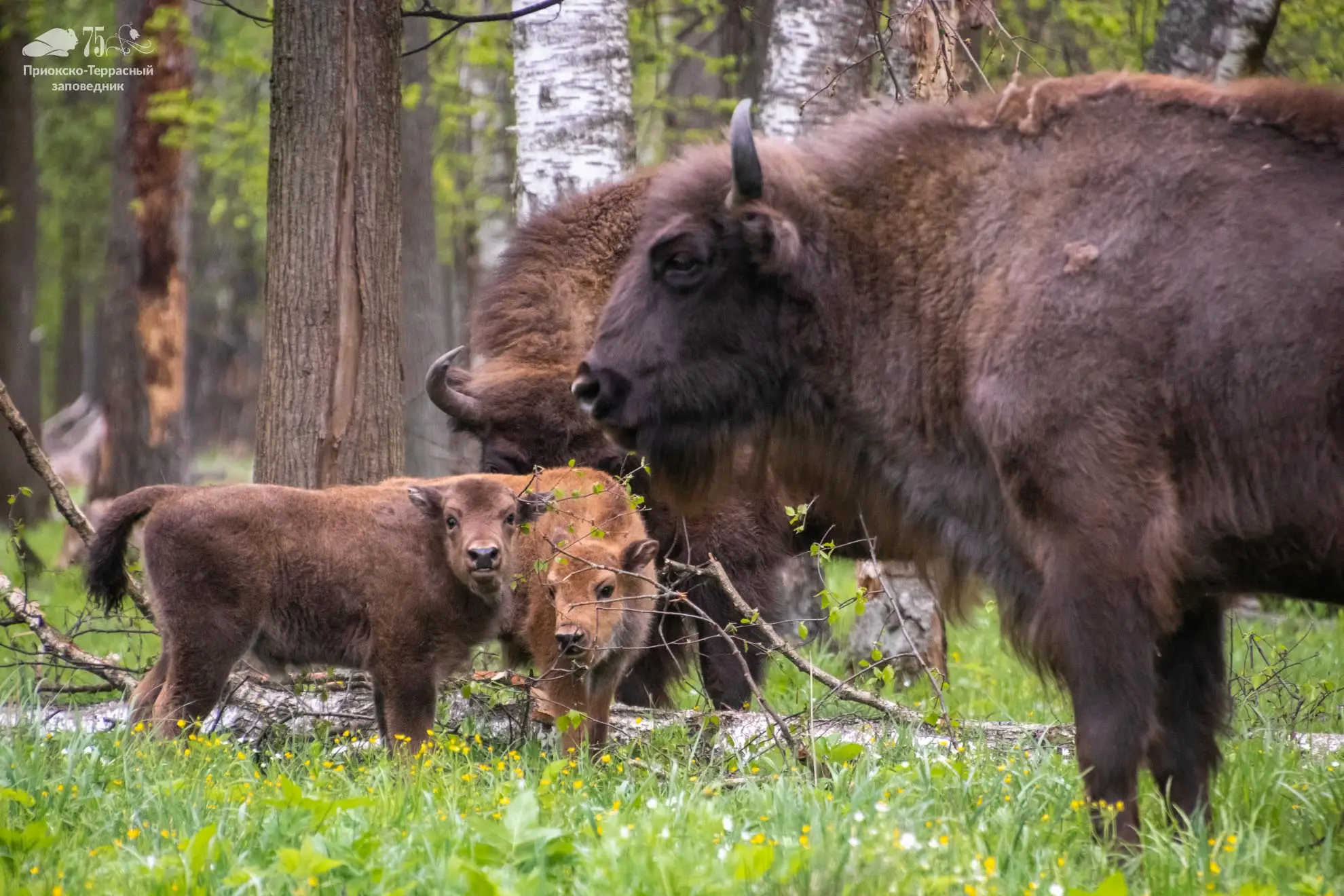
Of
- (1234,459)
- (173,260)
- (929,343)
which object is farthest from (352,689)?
(173,260)

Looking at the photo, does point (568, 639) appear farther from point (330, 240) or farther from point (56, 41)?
point (56, 41)

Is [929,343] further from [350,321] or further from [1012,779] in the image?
[350,321]

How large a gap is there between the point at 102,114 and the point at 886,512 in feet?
61.4

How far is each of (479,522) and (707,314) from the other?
5.36ft

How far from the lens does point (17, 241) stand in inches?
633

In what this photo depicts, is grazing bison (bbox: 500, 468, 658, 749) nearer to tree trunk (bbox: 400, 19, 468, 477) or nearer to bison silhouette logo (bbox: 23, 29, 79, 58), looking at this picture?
tree trunk (bbox: 400, 19, 468, 477)

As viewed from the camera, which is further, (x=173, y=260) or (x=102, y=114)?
(x=102, y=114)

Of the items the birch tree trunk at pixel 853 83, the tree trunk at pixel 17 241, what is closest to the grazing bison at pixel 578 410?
the birch tree trunk at pixel 853 83

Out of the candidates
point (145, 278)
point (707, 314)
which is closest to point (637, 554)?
point (707, 314)

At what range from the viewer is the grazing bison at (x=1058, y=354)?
3.77 m

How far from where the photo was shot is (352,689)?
21.4 ft

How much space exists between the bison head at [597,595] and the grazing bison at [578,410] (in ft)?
0.78

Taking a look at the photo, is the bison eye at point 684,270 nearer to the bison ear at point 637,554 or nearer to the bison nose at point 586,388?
the bison nose at point 586,388

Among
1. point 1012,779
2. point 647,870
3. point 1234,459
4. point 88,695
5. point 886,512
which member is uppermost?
point 1234,459
